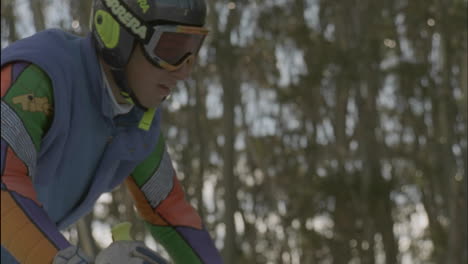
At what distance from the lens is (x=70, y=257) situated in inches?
91.0

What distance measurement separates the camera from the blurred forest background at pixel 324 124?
17156mm

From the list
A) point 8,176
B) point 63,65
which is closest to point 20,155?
point 8,176

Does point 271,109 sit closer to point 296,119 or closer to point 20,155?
point 296,119

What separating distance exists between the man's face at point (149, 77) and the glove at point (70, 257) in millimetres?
697

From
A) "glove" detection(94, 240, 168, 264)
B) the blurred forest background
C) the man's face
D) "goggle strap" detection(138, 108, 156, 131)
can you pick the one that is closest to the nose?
the man's face

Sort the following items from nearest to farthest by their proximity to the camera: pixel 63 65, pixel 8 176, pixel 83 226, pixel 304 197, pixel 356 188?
1. pixel 8 176
2. pixel 63 65
3. pixel 83 226
4. pixel 356 188
5. pixel 304 197

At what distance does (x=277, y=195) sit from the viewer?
23.8 meters

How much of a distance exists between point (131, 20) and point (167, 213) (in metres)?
0.80

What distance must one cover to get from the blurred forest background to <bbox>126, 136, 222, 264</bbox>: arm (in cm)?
1056

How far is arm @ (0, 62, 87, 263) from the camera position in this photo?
7.73ft

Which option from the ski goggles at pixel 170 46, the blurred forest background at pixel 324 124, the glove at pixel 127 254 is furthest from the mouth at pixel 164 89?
the blurred forest background at pixel 324 124

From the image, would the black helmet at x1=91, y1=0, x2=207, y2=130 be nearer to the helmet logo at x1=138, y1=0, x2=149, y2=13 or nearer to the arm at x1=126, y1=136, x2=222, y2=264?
the helmet logo at x1=138, y1=0, x2=149, y2=13

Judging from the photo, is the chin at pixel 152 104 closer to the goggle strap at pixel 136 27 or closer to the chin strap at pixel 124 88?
the chin strap at pixel 124 88

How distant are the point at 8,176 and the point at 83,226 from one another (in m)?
7.58
